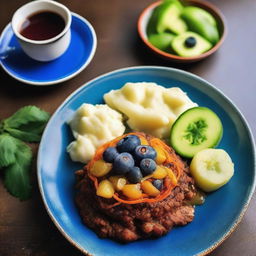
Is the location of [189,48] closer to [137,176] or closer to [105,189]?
[137,176]

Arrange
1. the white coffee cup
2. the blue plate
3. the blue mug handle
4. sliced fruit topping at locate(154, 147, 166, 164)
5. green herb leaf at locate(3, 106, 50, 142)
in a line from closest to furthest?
sliced fruit topping at locate(154, 147, 166, 164) < green herb leaf at locate(3, 106, 50, 142) < the white coffee cup < the blue plate < the blue mug handle

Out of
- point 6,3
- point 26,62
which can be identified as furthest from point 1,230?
point 6,3

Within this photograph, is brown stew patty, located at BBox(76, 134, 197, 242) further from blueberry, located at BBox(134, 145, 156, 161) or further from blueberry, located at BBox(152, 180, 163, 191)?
blueberry, located at BBox(134, 145, 156, 161)

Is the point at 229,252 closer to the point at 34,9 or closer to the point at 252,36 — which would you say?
the point at 252,36

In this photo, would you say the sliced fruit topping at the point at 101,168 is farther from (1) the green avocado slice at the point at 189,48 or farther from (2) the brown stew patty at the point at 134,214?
(1) the green avocado slice at the point at 189,48

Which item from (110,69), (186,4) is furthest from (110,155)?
(186,4)

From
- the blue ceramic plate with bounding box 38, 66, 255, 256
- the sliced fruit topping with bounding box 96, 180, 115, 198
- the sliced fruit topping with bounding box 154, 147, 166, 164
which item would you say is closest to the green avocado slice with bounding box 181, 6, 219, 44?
the blue ceramic plate with bounding box 38, 66, 255, 256

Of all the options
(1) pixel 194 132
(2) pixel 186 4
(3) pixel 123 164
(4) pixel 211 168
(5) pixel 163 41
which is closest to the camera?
(3) pixel 123 164
